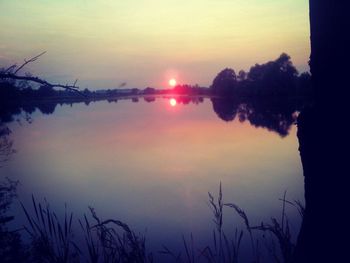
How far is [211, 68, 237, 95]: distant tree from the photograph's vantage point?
114 m

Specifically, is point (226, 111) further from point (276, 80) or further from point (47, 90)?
point (47, 90)

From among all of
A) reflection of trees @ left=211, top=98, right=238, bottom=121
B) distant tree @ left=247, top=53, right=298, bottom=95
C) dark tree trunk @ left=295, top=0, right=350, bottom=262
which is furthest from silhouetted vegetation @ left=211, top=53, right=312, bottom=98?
dark tree trunk @ left=295, top=0, right=350, bottom=262

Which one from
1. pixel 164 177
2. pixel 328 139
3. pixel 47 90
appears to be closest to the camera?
pixel 328 139

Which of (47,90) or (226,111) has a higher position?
(47,90)

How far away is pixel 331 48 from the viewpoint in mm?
2857

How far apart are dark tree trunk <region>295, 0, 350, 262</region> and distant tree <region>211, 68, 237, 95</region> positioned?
370 feet

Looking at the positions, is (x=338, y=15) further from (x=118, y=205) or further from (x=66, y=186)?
(x=66, y=186)

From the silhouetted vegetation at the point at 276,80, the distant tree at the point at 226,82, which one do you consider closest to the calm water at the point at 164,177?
the silhouetted vegetation at the point at 276,80

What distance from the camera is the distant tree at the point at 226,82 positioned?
113625 millimetres

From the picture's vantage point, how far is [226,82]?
115188 mm

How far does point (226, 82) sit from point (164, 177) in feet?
317

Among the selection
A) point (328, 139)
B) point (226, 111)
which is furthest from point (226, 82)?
point (328, 139)

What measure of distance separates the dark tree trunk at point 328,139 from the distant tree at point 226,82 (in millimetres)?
112759

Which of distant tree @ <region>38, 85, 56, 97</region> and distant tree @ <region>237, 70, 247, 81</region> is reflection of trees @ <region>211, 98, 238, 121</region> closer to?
distant tree @ <region>237, 70, 247, 81</region>
